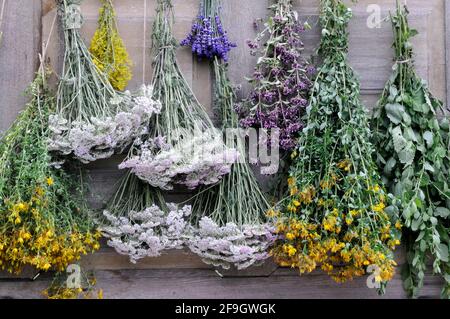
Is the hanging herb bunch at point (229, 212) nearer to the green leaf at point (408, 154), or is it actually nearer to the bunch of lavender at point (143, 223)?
the bunch of lavender at point (143, 223)

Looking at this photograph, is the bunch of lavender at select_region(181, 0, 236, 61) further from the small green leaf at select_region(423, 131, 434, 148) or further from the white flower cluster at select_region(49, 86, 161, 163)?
the small green leaf at select_region(423, 131, 434, 148)

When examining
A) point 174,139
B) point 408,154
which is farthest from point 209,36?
point 408,154

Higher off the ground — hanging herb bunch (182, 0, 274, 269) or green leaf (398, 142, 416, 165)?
green leaf (398, 142, 416, 165)

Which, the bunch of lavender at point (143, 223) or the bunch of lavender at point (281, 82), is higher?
the bunch of lavender at point (281, 82)

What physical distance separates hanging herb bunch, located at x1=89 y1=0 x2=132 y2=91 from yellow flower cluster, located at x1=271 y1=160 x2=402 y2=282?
893 mm

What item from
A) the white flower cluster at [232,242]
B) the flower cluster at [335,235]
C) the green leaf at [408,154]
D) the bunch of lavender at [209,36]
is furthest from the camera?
the bunch of lavender at [209,36]

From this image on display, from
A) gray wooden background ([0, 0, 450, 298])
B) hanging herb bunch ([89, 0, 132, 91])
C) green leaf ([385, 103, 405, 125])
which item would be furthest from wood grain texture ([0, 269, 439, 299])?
hanging herb bunch ([89, 0, 132, 91])

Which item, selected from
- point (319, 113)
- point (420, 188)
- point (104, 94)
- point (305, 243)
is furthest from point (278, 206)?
point (104, 94)

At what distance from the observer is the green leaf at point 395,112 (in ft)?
9.64

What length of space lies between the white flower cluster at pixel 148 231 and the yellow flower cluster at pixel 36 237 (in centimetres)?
16

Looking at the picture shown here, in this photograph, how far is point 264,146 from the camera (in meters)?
2.96

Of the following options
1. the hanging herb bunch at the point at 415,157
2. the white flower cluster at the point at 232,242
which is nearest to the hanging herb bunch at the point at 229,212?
the white flower cluster at the point at 232,242

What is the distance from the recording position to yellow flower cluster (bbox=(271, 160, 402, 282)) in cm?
268

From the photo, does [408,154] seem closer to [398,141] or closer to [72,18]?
[398,141]
